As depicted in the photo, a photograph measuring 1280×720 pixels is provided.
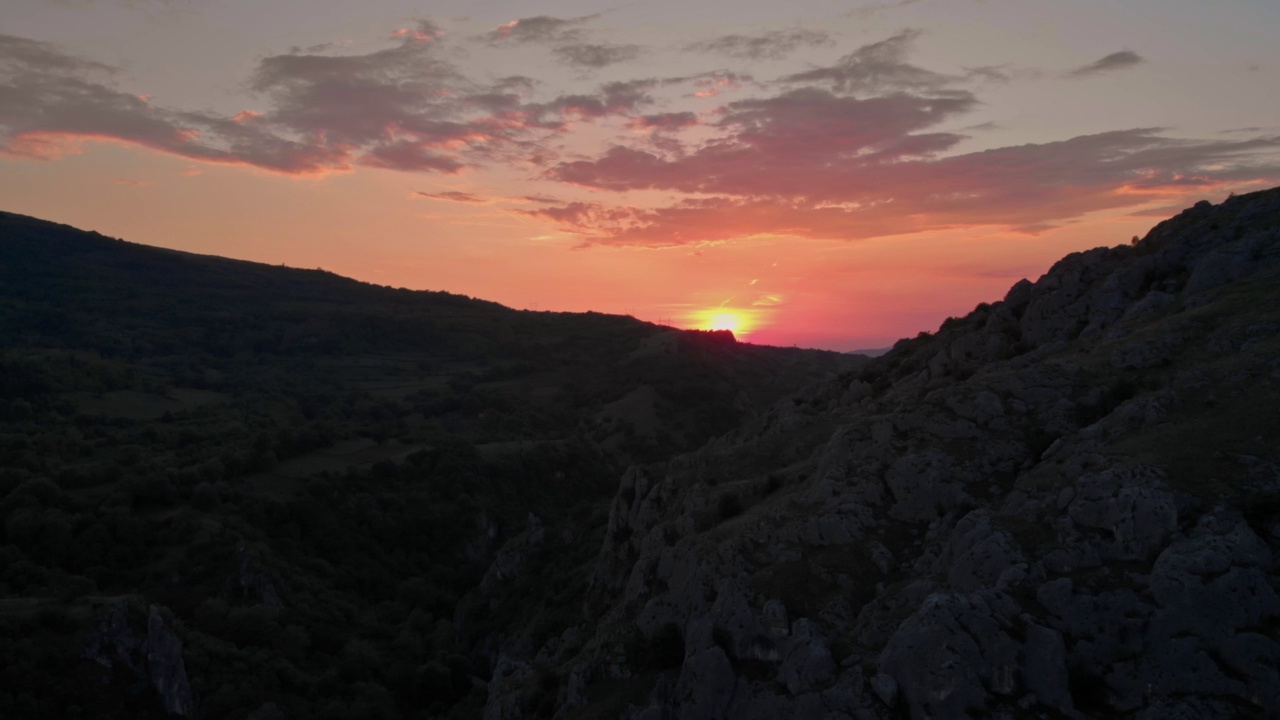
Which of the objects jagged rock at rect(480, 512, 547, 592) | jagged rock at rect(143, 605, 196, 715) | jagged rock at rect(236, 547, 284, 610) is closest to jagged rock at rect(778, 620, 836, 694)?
jagged rock at rect(480, 512, 547, 592)

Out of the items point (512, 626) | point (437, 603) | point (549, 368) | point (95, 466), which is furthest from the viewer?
point (549, 368)

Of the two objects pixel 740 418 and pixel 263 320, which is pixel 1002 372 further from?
pixel 263 320

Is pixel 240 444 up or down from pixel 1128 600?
down

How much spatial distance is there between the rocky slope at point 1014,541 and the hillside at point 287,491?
47.5 ft

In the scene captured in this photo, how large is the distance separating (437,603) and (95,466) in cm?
2930

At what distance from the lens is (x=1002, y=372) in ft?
85.8

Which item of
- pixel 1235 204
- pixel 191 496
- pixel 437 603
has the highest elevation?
pixel 1235 204

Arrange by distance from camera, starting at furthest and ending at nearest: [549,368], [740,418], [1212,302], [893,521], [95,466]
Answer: [549,368]
[740,418]
[95,466]
[1212,302]
[893,521]

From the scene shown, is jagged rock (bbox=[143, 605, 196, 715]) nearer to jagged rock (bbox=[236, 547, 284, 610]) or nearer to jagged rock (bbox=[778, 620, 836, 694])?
jagged rock (bbox=[236, 547, 284, 610])

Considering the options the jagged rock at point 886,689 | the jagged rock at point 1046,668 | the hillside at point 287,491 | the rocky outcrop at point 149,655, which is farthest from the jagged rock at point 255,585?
the jagged rock at point 1046,668

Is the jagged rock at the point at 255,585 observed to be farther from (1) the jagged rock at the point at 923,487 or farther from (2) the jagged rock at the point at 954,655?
(2) the jagged rock at the point at 954,655

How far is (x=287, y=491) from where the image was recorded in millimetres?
63938

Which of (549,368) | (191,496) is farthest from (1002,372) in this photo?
(549,368)

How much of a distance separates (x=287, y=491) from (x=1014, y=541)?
59686 mm
